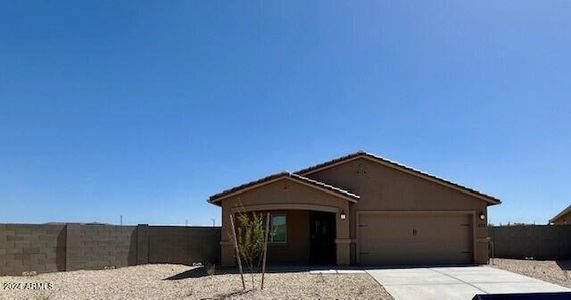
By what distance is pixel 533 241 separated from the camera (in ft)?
86.2

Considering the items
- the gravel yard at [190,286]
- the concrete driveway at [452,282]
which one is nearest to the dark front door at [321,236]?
the concrete driveway at [452,282]

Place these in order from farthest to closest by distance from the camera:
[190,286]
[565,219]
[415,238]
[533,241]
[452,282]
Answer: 1. [565,219]
2. [533,241]
3. [415,238]
4. [452,282]
5. [190,286]

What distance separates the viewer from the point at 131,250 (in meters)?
21.8

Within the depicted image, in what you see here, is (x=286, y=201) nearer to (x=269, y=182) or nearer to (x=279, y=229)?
(x=269, y=182)

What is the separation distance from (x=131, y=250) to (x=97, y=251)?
137cm

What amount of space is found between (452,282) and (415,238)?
6363 millimetres

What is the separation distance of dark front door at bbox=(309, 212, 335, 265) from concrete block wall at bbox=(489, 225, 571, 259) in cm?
895

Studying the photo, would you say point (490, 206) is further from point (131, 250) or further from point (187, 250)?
point (131, 250)

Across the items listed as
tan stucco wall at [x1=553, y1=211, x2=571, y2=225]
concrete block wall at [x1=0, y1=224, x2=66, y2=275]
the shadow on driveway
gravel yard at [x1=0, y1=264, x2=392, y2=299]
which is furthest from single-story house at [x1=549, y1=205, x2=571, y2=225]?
concrete block wall at [x1=0, y1=224, x2=66, y2=275]

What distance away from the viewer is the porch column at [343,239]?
2067 cm

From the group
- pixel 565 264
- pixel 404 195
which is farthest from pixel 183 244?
pixel 565 264

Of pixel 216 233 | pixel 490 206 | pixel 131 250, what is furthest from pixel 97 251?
pixel 490 206

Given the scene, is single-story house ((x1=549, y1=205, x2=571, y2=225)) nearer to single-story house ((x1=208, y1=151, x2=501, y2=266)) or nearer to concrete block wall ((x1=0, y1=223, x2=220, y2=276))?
single-story house ((x1=208, y1=151, x2=501, y2=266))

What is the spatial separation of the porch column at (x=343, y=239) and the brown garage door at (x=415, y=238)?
3.86 ft
